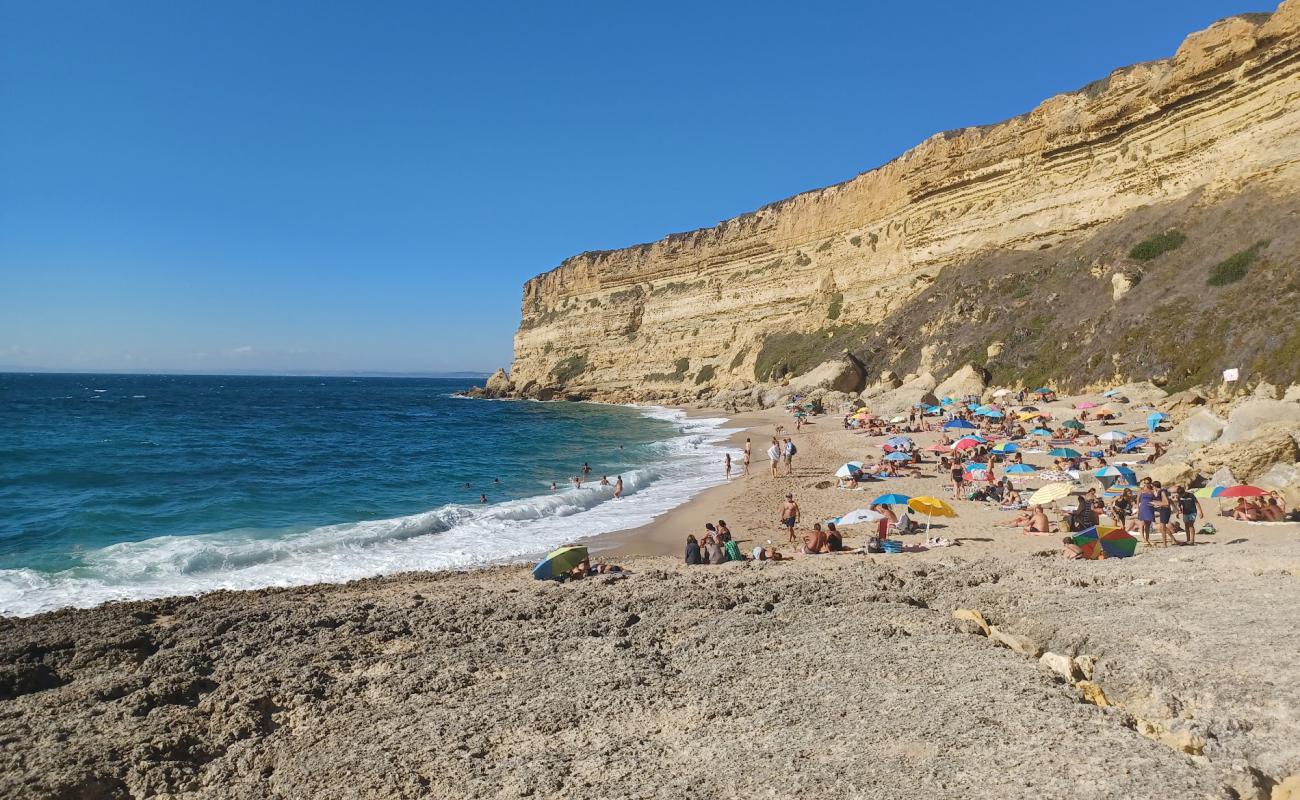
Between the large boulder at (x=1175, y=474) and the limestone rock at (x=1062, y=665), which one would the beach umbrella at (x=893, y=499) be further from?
the limestone rock at (x=1062, y=665)

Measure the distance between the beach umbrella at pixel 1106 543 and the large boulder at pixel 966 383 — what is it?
2285 centimetres

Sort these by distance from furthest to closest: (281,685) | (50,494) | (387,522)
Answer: (50,494), (387,522), (281,685)

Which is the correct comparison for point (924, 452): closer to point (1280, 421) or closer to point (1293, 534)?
point (1280, 421)

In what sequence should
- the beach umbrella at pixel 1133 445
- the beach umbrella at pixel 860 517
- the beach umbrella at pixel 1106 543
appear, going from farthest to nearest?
1. the beach umbrella at pixel 1133 445
2. the beach umbrella at pixel 860 517
3. the beach umbrella at pixel 1106 543

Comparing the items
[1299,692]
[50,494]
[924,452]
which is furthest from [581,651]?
[50,494]

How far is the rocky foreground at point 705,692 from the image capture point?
4629 millimetres

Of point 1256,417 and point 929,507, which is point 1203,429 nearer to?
point 1256,417

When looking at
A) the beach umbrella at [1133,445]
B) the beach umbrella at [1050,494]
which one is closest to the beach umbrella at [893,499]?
the beach umbrella at [1050,494]

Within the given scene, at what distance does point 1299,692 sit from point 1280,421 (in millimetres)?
12118

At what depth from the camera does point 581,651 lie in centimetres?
707

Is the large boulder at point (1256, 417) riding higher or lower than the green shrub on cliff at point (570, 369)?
lower

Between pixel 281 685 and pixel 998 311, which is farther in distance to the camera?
pixel 998 311

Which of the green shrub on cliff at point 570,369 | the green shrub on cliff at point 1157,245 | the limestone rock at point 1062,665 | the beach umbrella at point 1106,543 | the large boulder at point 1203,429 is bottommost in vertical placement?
the limestone rock at point 1062,665

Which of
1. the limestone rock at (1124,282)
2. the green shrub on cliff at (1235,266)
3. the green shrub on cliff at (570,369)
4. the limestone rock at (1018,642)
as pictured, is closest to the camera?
the limestone rock at (1018,642)
